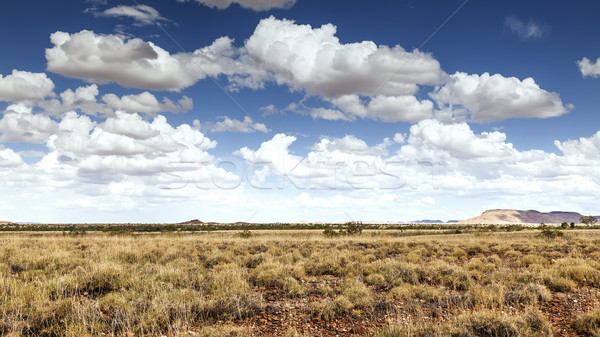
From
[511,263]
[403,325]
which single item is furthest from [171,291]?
[511,263]

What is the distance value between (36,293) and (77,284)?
4.40 feet

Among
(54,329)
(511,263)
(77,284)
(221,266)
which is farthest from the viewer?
(511,263)

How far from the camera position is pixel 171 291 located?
Result: 33.6 ft

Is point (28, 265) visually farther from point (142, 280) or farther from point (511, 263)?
point (511, 263)

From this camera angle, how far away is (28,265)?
14.6 metres

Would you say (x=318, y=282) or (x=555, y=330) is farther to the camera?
(x=318, y=282)

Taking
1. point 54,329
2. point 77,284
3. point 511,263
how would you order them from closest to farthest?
point 54,329, point 77,284, point 511,263

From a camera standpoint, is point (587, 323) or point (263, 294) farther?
point (263, 294)

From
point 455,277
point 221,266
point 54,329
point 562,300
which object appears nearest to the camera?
point 54,329

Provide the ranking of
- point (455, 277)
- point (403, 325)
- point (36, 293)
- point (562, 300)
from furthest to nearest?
point (455, 277) → point (562, 300) → point (36, 293) → point (403, 325)

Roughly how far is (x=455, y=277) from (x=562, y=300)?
3.17m

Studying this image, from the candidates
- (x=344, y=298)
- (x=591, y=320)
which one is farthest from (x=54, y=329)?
(x=591, y=320)

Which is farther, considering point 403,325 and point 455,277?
point 455,277

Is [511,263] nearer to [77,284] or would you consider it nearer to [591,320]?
[591,320]
